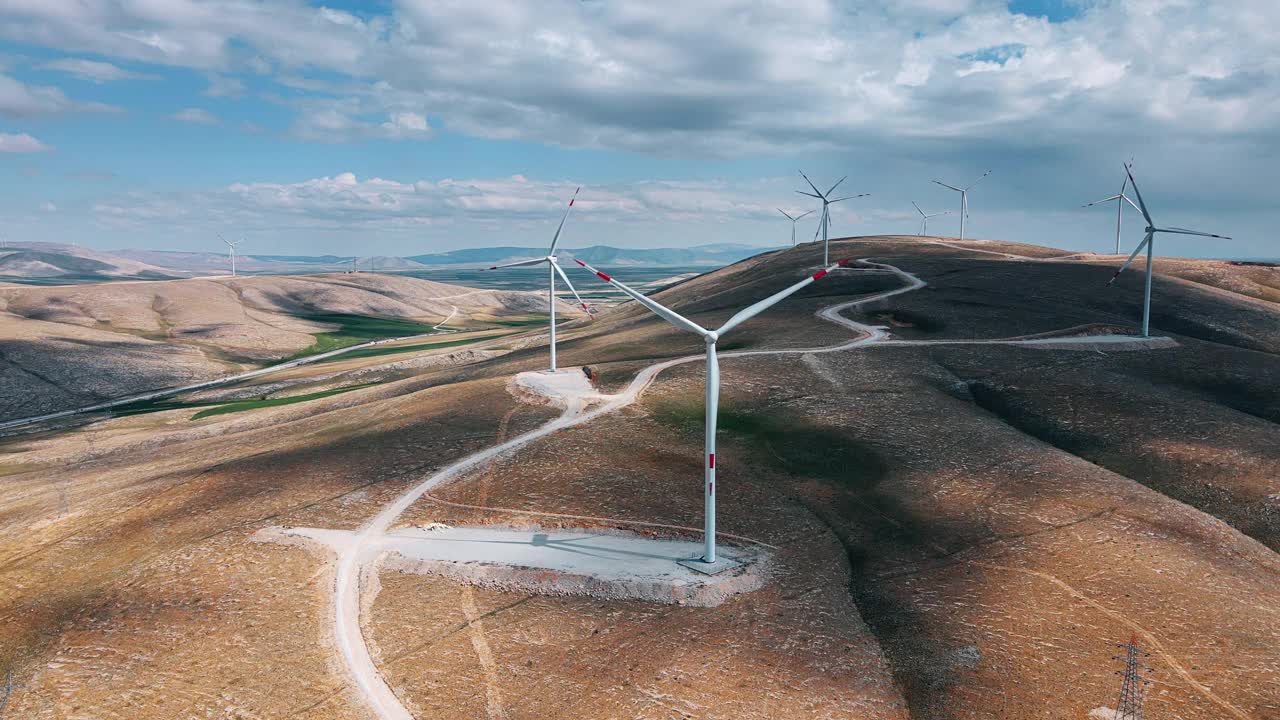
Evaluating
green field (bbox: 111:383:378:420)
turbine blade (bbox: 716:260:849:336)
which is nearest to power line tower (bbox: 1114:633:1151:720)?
turbine blade (bbox: 716:260:849:336)

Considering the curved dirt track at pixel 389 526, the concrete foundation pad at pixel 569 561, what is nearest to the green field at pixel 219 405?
the curved dirt track at pixel 389 526

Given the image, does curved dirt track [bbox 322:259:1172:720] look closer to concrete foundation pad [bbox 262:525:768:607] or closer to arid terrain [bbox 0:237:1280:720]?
arid terrain [bbox 0:237:1280:720]

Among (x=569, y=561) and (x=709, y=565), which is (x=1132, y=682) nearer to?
(x=709, y=565)

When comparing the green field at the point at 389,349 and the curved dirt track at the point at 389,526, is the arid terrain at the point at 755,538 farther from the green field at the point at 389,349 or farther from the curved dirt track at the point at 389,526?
the green field at the point at 389,349

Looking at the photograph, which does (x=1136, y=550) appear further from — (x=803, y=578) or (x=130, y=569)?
(x=130, y=569)

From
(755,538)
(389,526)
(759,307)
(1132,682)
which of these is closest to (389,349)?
(389,526)

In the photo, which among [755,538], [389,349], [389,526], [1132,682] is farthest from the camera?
[389,349]

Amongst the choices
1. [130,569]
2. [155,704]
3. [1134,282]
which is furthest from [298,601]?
[1134,282]
